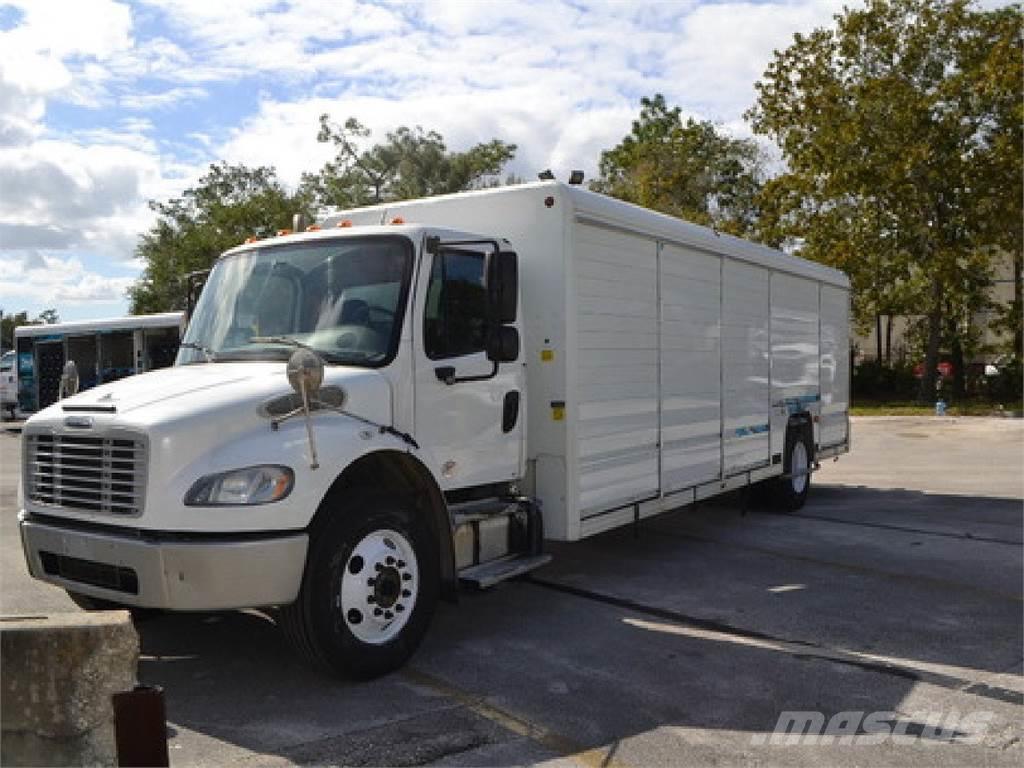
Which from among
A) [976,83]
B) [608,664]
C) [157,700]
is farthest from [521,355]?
[976,83]

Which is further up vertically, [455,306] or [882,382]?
[455,306]

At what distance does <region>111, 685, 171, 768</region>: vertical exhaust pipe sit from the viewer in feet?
8.50

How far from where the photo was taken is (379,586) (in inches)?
204

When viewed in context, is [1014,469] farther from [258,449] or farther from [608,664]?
[258,449]

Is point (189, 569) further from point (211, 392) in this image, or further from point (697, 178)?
point (697, 178)

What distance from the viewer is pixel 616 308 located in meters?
7.13

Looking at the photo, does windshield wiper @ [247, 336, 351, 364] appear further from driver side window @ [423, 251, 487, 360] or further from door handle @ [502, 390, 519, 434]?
door handle @ [502, 390, 519, 434]

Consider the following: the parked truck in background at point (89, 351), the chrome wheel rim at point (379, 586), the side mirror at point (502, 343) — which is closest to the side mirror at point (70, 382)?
the chrome wheel rim at point (379, 586)

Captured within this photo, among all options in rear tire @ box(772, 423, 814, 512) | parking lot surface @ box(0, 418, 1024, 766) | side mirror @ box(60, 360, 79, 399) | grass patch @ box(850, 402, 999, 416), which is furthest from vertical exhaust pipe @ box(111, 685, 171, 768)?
grass patch @ box(850, 402, 999, 416)

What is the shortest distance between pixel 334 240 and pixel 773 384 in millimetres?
5714

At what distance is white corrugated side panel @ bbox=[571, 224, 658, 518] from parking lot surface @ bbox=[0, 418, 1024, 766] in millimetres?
888

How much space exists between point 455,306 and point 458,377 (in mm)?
433

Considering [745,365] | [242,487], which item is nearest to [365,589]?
[242,487]

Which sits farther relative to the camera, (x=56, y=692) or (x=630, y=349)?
(x=630, y=349)
